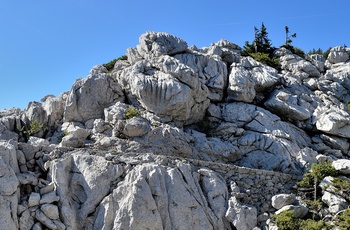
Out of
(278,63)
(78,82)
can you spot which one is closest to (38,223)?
(78,82)

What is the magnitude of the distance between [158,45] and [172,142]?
41.3 ft

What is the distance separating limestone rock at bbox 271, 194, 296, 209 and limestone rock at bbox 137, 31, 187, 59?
1755cm

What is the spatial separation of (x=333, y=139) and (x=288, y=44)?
2193 cm

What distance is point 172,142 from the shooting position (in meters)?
23.2

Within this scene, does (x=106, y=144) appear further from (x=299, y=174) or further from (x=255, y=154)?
(x=299, y=174)

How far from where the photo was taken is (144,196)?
1636 cm

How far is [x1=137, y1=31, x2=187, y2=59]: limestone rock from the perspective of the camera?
32.0m

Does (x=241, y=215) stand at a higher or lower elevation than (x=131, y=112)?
lower

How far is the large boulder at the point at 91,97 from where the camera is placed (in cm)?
2617

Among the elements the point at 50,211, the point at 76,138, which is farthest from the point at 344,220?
the point at 76,138

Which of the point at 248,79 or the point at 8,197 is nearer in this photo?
the point at 8,197

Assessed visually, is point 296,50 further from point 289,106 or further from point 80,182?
point 80,182

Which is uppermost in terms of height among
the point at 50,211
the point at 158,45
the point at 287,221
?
the point at 158,45

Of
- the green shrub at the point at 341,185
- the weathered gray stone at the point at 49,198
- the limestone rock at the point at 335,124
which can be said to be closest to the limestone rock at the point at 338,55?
the limestone rock at the point at 335,124
